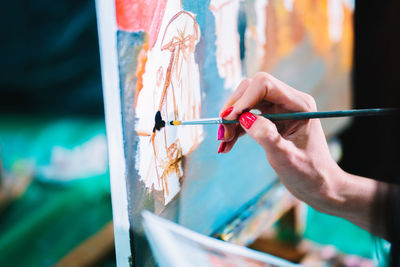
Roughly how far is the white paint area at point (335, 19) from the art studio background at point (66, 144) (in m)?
0.18

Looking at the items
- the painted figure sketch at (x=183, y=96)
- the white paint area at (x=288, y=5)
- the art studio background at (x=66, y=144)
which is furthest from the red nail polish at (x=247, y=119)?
the art studio background at (x=66, y=144)

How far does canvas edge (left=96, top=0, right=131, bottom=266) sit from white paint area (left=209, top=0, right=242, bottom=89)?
27 centimetres

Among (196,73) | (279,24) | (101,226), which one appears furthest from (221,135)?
(101,226)

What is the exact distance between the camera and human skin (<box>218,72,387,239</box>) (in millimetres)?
578

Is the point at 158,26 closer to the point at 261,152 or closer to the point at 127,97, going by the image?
the point at 127,97

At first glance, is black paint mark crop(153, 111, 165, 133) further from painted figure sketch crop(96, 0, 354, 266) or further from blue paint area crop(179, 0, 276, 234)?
blue paint area crop(179, 0, 276, 234)

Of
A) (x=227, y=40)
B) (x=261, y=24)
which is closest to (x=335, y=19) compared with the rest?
(x=261, y=24)

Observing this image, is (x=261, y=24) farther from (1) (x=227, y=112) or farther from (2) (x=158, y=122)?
(2) (x=158, y=122)

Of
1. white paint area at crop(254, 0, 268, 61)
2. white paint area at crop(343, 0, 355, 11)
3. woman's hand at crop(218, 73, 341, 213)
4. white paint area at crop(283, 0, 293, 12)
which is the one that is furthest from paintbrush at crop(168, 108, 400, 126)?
white paint area at crop(343, 0, 355, 11)

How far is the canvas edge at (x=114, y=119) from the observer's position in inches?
18.1

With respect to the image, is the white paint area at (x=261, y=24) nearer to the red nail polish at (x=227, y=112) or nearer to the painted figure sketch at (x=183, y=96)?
the painted figure sketch at (x=183, y=96)

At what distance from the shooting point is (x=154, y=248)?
55 cm

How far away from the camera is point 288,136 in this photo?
2.14ft

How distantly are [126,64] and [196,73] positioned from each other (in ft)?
0.64
